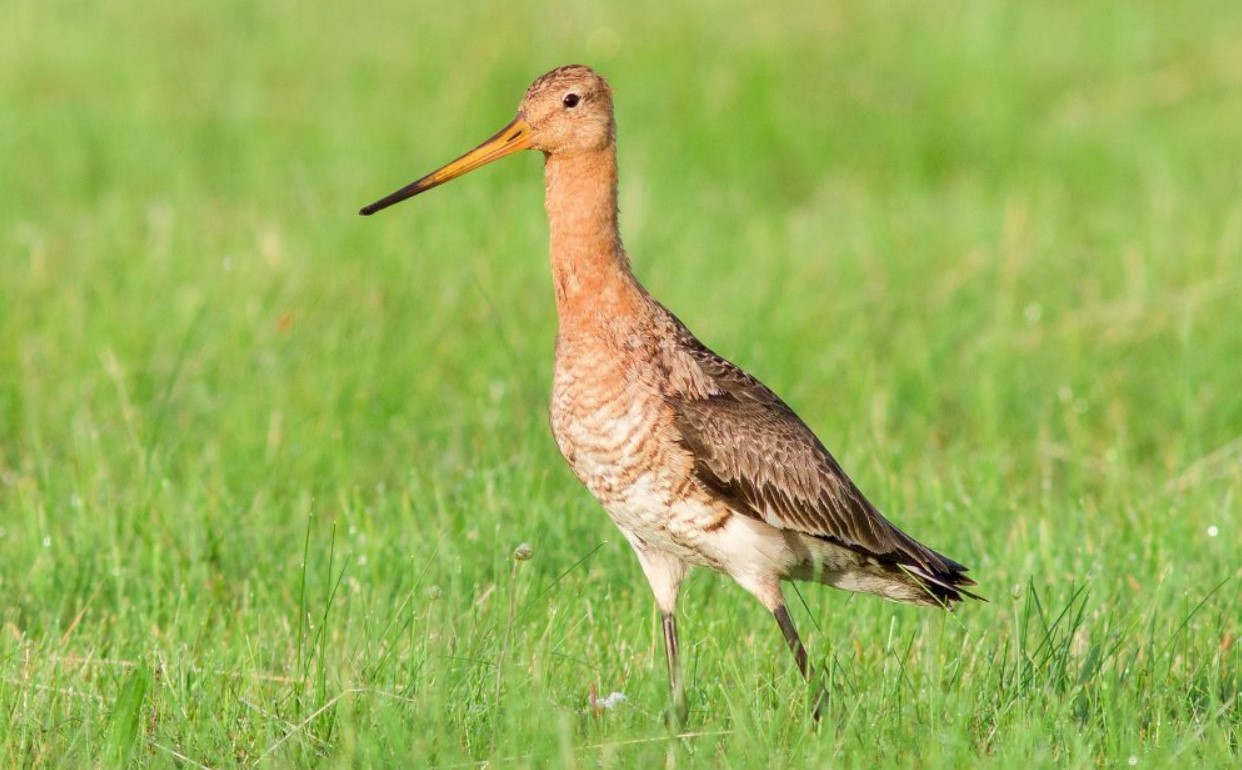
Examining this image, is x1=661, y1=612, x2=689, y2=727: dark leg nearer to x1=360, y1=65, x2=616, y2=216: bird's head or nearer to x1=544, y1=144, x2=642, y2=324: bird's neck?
x1=544, y1=144, x2=642, y2=324: bird's neck

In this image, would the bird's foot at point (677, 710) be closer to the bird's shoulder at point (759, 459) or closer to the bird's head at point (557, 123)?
the bird's shoulder at point (759, 459)

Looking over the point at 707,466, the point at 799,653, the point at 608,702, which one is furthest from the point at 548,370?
the point at 608,702

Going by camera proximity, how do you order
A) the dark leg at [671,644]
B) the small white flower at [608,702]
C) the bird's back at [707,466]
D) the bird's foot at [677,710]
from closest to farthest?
the bird's foot at [677,710]
the small white flower at [608,702]
the dark leg at [671,644]
the bird's back at [707,466]

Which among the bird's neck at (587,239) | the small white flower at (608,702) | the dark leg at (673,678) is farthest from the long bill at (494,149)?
the small white flower at (608,702)

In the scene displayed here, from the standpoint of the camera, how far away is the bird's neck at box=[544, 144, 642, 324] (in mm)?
5215

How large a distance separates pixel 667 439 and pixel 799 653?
67 centimetres

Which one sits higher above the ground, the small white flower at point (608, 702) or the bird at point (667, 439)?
the bird at point (667, 439)

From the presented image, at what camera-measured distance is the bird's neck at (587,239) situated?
5.21 meters

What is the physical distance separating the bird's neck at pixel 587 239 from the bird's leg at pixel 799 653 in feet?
3.11

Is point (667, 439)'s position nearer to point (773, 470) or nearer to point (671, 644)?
point (773, 470)

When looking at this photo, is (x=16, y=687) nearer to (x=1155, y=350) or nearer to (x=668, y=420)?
(x=668, y=420)

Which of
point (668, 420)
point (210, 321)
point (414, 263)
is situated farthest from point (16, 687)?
point (414, 263)

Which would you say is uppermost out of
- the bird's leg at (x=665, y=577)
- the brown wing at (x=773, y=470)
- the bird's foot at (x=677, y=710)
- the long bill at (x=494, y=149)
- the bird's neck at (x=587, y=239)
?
the long bill at (x=494, y=149)

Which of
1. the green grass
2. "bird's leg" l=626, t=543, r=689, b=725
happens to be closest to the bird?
"bird's leg" l=626, t=543, r=689, b=725
